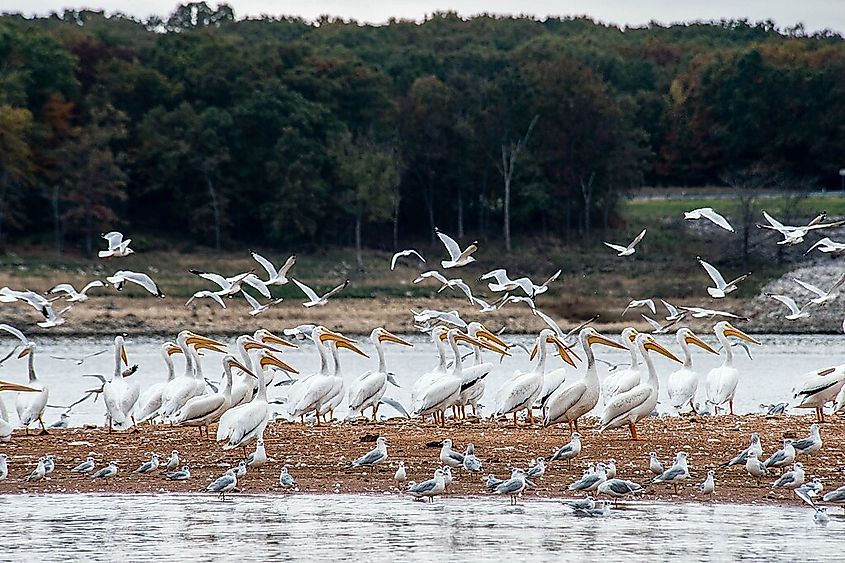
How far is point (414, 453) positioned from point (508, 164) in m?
40.1

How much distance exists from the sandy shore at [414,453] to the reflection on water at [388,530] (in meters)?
0.36

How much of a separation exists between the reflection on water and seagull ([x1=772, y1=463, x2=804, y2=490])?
32 cm

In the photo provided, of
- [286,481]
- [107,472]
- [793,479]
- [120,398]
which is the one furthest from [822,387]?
[107,472]

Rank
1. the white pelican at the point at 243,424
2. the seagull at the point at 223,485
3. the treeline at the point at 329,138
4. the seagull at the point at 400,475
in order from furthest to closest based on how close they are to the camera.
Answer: the treeline at the point at 329,138
the white pelican at the point at 243,424
the seagull at the point at 400,475
the seagull at the point at 223,485

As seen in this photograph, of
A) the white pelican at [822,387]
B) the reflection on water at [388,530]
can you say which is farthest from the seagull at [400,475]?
the white pelican at [822,387]

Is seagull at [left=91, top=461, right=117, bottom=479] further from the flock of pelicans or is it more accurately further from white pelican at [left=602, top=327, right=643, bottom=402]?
white pelican at [left=602, top=327, right=643, bottom=402]

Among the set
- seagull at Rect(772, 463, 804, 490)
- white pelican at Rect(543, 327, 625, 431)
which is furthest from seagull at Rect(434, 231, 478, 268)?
seagull at Rect(772, 463, 804, 490)

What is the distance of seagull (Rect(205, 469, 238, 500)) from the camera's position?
12.5 meters

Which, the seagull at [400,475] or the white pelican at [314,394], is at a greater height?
the seagull at [400,475]

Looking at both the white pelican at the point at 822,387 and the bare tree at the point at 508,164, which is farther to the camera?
the bare tree at the point at 508,164

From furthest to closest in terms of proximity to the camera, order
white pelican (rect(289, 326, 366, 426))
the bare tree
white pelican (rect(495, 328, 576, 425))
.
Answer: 1. the bare tree
2. white pelican (rect(289, 326, 366, 426))
3. white pelican (rect(495, 328, 576, 425))

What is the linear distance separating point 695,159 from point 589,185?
11.2m

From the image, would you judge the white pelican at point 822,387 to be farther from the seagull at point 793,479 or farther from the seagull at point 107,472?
the seagull at point 107,472

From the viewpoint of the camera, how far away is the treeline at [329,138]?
4969 cm
